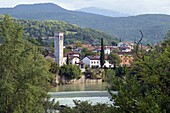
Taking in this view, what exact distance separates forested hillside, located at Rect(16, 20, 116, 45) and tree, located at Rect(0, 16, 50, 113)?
75.9m

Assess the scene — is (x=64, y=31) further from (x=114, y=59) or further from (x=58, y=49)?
(x=58, y=49)

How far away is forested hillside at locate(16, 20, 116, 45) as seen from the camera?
3565 inches

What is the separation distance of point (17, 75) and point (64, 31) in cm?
8644

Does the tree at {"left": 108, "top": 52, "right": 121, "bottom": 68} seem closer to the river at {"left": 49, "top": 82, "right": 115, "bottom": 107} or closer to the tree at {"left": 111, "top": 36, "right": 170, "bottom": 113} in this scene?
the river at {"left": 49, "top": 82, "right": 115, "bottom": 107}

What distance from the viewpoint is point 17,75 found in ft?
37.4

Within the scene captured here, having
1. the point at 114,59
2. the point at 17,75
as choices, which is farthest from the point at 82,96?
the point at 114,59

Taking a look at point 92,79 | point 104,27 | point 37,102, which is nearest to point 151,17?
point 104,27

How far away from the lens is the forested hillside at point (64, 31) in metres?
90.6

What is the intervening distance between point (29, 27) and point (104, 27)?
100622 millimetres

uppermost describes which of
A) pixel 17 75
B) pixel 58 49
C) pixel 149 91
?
pixel 149 91

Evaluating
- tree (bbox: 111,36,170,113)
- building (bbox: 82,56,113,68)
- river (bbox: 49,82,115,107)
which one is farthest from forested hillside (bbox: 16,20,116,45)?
tree (bbox: 111,36,170,113)

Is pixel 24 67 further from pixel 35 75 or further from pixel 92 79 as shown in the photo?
pixel 92 79

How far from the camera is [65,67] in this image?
47188 mm

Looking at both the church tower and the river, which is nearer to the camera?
the river
